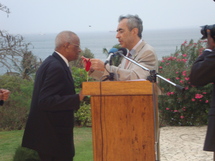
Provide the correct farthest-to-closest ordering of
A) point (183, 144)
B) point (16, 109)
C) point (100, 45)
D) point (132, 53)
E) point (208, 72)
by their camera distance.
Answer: point (100, 45), point (16, 109), point (183, 144), point (132, 53), point (208, 72)

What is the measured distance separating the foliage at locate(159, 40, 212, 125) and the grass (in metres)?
1.94

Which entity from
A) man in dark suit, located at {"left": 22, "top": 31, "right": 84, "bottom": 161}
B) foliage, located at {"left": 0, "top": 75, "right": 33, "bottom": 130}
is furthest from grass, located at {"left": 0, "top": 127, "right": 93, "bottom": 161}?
man in dark suit, located at {"left": 22, "top": 31, "right": 84, "bottom": 161}

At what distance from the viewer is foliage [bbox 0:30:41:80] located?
10.4 metres

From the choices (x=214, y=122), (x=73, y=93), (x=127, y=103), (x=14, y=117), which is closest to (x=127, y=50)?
(x=73, y=93)

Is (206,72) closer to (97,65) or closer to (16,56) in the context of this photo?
(97,65)

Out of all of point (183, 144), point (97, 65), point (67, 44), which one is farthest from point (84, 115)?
point (97, 65)

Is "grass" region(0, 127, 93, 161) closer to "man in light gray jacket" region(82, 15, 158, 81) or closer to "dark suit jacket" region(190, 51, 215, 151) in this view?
"man in light gray jacket" region(82, 15, 158, 81)

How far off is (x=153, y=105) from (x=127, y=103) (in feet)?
0.74

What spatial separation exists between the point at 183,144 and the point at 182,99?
5.50 ft

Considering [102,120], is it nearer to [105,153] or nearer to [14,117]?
[105,153]

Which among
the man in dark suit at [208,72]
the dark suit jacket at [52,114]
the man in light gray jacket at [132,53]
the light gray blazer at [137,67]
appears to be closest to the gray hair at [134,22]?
the man in light gray jacket at [132,53]

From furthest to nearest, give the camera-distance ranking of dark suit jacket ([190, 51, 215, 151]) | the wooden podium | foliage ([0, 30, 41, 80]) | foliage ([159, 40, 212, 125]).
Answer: foliage ([0, 30, 41, 80])
foliage ([159, 40, 212, 125])
the wooden podium
dark suit jacket ([190, 51, 215, 151])

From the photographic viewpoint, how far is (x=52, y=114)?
381 centimetres

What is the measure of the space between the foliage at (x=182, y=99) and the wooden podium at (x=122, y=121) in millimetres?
5729
